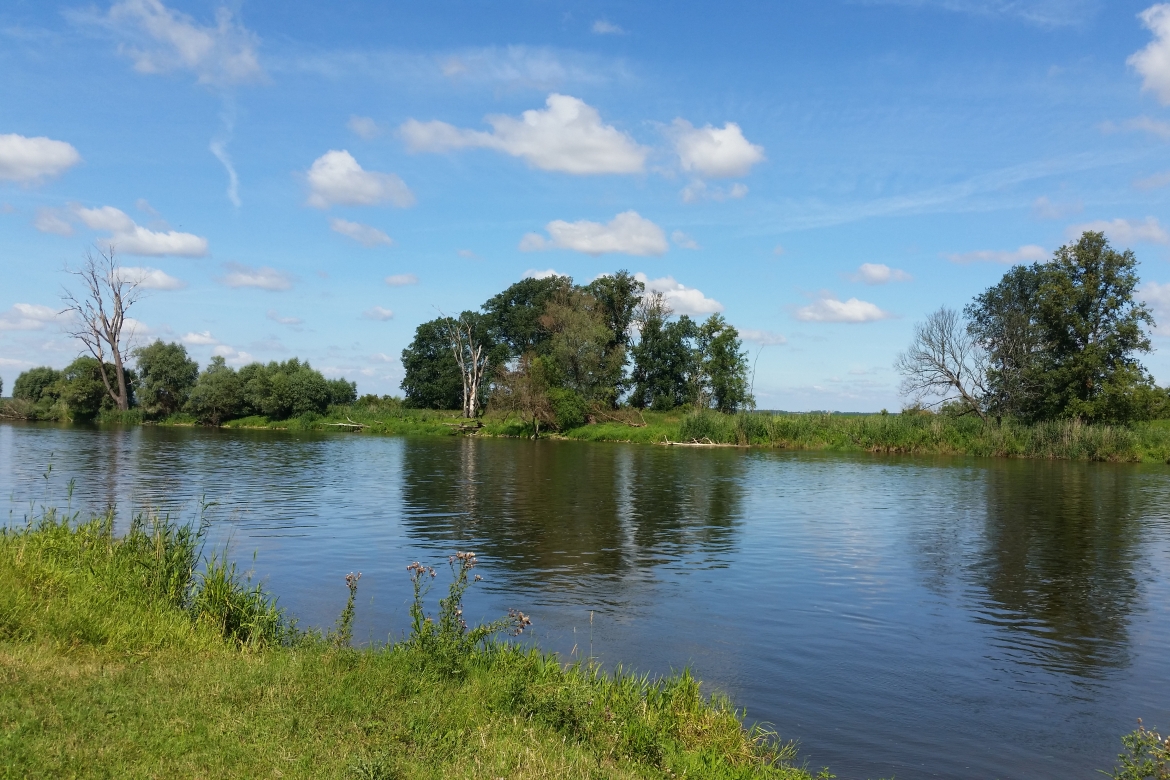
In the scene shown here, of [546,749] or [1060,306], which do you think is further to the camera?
[1060,306]

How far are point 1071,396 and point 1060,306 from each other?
6069mm

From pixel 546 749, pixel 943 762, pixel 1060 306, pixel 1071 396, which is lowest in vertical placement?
pixel 943 762

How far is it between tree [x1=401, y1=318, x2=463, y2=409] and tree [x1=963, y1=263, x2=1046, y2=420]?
1961 inches

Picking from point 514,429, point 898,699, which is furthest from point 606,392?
point 898,699

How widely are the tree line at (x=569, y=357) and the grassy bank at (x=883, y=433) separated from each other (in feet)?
10.9

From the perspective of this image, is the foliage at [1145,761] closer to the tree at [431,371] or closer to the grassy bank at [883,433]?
the grassy bank at [883,433]

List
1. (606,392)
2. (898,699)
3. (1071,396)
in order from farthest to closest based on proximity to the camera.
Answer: (606,392) < (1071,396) < (898,699)

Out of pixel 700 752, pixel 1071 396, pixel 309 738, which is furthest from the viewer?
pixel 1071 396

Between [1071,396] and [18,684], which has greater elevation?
[1071,396]

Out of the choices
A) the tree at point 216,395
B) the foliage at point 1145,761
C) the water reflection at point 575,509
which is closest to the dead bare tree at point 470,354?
the tree at point 216,395

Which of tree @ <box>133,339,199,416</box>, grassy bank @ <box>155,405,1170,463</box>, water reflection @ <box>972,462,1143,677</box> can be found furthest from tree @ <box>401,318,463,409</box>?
water reflection @ <box>972,462,1143,677</box>

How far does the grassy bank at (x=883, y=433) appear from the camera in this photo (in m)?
48.8

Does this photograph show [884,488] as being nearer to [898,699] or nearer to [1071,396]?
[898,699]

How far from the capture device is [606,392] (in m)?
68.8
